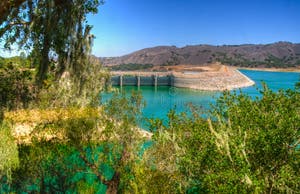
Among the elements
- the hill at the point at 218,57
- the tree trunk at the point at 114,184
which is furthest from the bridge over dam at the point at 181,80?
the hill at the point at 218,57

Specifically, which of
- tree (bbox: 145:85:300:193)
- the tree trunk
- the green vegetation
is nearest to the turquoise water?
the green vegetation

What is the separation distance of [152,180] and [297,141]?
3.27 m

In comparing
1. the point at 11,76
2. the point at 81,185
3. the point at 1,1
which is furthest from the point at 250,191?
the point at 11,76

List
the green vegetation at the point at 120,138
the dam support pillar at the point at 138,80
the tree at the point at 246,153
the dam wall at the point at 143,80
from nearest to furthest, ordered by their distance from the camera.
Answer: the tree at the point at 246,153 < the green vegetation at the point at 120,138 < the dam wall at the point at 143,80 < the dam support pillar at the point at 138,80

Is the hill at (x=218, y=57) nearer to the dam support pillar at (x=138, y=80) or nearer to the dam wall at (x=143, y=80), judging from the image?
the dam wall at (x=143, y=80)

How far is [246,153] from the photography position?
606cm

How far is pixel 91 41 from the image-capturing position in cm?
902

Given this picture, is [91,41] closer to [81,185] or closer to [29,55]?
[29,55]

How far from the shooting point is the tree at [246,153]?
5.29m

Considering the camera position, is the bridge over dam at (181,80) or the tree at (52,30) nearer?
the tree at (52,30)

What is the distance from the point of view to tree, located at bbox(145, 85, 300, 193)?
529 cm

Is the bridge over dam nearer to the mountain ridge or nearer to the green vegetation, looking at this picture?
the green vegetation

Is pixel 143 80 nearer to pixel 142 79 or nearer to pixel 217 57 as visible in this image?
pixel 142 79

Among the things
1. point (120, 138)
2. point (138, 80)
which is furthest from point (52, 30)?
point (138, 80)
